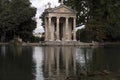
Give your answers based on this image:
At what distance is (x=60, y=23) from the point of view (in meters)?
135

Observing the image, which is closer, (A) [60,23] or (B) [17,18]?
(B) [17,18]

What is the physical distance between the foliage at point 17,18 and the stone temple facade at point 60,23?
25.4 feet

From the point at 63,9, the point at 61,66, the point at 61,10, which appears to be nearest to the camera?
the point at 61,66

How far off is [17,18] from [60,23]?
670 inches

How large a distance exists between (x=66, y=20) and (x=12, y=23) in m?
19.8

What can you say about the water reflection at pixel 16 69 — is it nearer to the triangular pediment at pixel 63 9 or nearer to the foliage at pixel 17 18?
the triangular pediment at pixel 63 9

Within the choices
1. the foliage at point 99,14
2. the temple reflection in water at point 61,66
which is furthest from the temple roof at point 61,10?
the temple reflection in water at point 61,66

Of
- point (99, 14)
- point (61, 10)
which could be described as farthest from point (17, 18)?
point (99, 14)

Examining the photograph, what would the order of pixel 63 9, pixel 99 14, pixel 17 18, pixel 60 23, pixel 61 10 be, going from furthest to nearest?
pixel 60 23
pixel 17 18
pixel 61 10
pixel 63 9
pixel 99 14

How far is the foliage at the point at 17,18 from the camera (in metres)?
128

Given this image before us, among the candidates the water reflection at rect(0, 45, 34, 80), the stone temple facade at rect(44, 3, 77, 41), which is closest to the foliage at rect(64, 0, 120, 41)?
the stone temple facade at rect(44, 3, 77, 41)

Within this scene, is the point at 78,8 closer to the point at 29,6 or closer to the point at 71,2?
the point at 71,2

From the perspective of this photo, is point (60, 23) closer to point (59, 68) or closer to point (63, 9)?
point (63, 9)

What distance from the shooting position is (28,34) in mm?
133875
